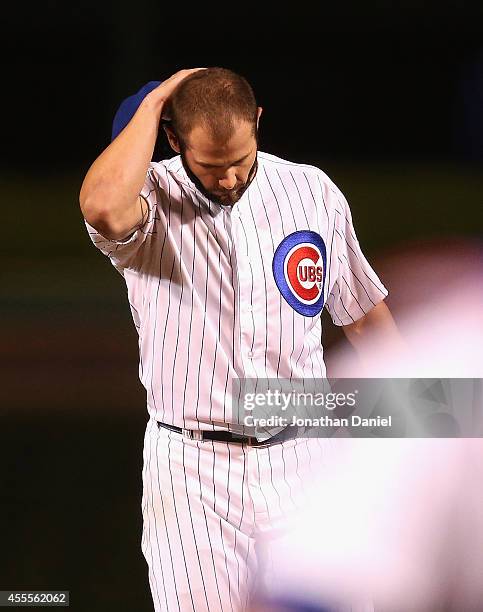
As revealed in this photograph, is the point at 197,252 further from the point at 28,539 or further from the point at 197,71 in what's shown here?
the point at 28,539

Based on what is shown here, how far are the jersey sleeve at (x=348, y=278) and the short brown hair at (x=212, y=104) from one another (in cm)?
26

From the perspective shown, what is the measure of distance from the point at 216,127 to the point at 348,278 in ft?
1.29

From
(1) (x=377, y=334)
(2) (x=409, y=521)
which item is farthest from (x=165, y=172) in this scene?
(2) (x=409, y=521)

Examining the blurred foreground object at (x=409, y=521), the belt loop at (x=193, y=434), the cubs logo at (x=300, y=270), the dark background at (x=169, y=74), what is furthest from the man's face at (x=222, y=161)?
the dark background at (x=169, y=74)

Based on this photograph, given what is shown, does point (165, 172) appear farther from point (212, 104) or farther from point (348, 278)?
point (348, 278)

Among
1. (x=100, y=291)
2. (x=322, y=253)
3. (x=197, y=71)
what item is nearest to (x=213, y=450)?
(x=322, y=253)

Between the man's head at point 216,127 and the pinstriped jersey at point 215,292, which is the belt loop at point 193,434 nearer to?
the pinstriped jersey at point 215,292

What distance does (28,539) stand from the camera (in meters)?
2.63

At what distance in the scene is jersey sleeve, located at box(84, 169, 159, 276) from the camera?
130 cm

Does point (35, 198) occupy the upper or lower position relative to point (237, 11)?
lower

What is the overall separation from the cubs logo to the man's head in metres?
0.14

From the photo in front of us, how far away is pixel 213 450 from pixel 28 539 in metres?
1.44

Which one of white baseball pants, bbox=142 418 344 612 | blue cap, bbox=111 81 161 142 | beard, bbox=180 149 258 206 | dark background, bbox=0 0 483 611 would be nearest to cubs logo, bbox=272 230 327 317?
beard, bbox=180 149 258 206

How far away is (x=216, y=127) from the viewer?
1.26 m
